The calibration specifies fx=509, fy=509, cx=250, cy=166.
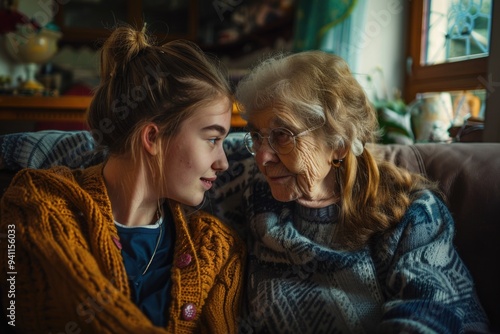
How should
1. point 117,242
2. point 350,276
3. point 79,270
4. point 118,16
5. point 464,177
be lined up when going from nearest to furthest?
point 79,270 → point 117,242 → point 350,276 → point 464,177 → point 118,16

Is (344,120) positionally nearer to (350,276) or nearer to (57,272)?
(350,276)

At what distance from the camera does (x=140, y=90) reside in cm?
125

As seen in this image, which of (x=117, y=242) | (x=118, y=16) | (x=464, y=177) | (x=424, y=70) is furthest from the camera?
(x=118, y=16)

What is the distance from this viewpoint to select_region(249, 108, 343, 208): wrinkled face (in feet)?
4.31

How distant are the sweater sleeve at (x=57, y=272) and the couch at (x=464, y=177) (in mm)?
338

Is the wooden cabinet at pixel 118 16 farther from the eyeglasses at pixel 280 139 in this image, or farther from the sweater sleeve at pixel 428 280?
the sweater sleeve at pixel 428 280

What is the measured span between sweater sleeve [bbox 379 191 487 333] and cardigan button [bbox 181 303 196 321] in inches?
17.4

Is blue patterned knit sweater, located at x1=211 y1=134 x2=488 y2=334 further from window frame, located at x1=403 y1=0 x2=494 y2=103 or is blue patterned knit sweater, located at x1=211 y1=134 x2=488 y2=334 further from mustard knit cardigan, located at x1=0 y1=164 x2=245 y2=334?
window frame, located at x1=403 y1=0 x2=494 y2=103

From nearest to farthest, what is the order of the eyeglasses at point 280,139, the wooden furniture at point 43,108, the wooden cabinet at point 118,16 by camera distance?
the eyeglasses at point 280,139
the wooden furniture at point 43,108
the wooden cabinet at point 118,16

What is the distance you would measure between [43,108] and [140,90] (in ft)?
6.85

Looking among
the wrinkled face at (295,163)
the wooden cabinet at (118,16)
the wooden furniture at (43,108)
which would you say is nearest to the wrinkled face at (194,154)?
the wrinkled face at (295,163)

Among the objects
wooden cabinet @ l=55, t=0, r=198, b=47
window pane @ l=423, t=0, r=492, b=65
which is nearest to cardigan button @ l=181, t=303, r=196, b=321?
window pane @ l=423, t=0, r=492, b=65

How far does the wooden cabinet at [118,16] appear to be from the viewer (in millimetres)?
4203

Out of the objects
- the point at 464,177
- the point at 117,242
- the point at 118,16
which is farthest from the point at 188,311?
the point at 118,16
